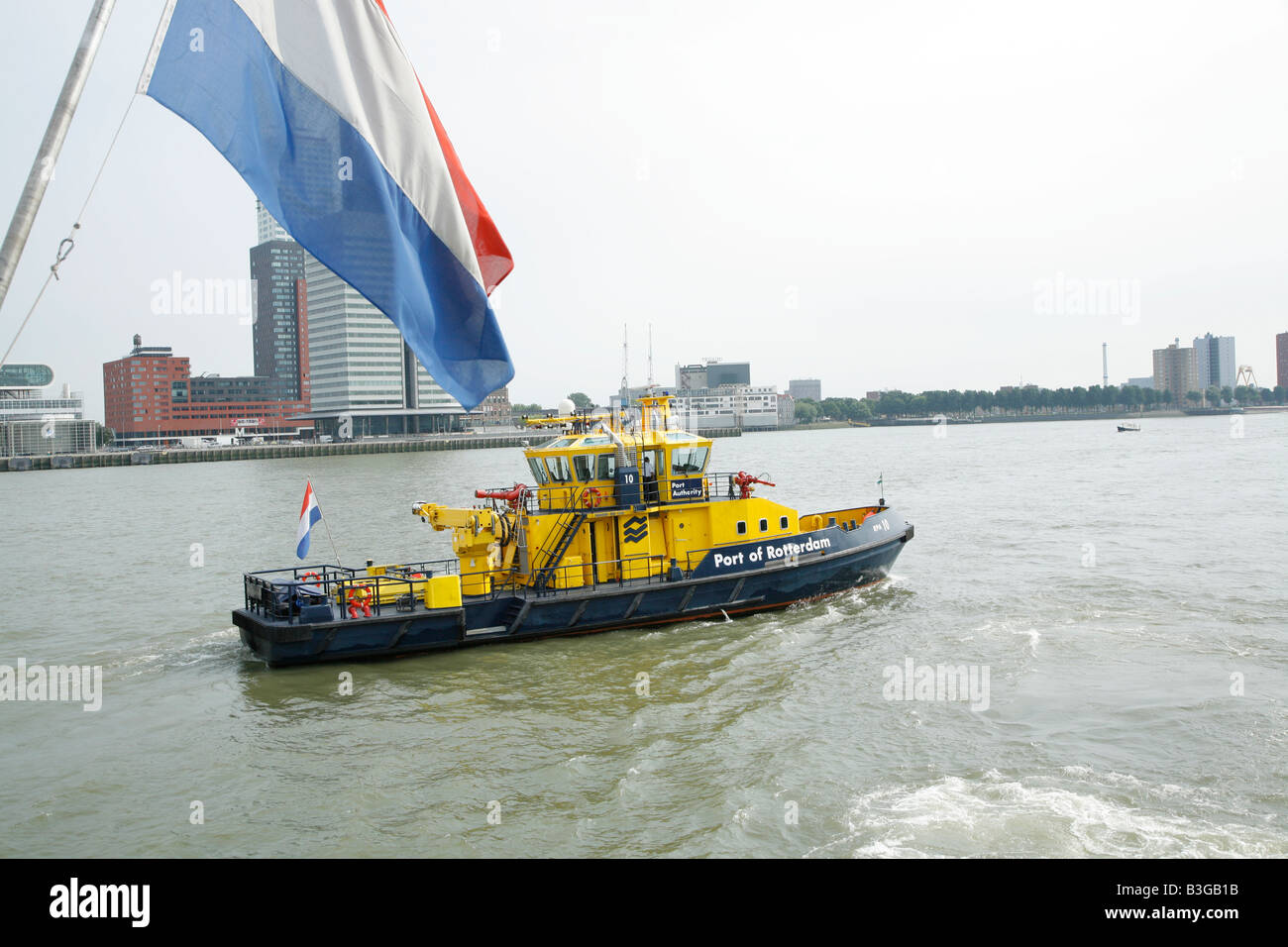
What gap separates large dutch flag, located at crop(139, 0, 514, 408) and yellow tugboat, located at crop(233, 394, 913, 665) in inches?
443

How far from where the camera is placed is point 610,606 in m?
17.8

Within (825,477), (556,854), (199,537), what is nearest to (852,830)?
(556,854)

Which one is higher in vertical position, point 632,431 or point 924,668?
point 632,431

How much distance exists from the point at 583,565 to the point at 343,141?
13.0m

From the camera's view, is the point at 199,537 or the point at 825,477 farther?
the point at 825,477

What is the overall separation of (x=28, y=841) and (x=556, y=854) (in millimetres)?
5970

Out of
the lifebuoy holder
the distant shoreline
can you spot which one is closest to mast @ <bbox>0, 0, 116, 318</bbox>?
the lifebuoy holder

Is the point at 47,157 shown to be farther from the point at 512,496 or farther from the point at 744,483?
the point at 744,483

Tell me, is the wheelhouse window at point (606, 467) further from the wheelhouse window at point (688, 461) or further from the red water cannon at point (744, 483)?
the red water cannon at point (744, 483)

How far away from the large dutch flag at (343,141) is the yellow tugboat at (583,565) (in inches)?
443

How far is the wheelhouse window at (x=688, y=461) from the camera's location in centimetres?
1881

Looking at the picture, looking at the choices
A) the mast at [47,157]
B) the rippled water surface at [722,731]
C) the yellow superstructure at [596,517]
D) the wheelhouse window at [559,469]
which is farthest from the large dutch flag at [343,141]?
the wheelhouse window at [559,469]

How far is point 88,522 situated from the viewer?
43531 mm

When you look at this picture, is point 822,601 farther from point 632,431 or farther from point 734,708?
point 734,708
